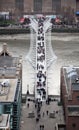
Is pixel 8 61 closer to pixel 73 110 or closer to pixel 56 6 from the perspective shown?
pixel 73 110

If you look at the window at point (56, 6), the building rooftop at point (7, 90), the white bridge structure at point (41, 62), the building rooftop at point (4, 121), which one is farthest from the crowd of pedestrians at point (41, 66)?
Answer: the window at point (56, 6)

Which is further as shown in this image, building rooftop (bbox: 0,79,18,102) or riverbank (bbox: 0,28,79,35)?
riverbank (bbox: 0,28,79,35)

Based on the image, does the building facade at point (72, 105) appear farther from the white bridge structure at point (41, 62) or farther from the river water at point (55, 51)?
the river water at point (55, 51)

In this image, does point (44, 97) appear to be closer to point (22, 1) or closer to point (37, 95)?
point (37, 95)

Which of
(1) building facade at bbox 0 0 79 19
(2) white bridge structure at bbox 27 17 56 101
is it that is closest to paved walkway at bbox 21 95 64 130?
(2) white bridge structure at bbox 27 17 56 101

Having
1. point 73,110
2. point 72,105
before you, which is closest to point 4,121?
point 73,110

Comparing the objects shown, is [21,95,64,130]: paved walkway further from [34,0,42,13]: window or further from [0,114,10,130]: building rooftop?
[34,0,42,13]: window

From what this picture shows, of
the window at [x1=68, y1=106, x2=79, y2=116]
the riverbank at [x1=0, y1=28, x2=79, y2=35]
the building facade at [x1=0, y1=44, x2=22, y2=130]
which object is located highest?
the building facade at [x1=0, y1=44, x2=22, y2=130]
